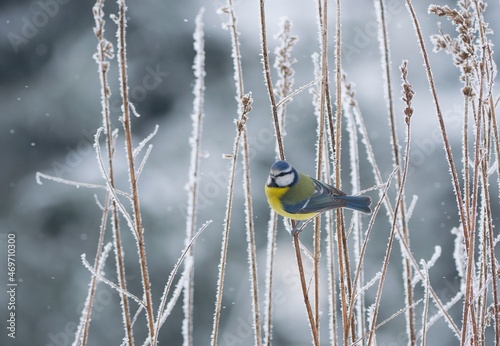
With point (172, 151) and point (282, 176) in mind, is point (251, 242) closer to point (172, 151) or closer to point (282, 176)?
point (282, 176)

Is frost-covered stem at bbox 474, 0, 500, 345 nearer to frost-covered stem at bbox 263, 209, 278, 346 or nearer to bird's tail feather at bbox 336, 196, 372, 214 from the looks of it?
bird's tail feather at bbox 336, 196, 372, 214

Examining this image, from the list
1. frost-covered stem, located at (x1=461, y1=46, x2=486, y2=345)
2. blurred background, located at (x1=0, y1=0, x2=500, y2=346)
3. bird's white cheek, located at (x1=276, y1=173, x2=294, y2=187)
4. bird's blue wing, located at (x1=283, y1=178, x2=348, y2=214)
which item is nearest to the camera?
frost-covered stem, located at (x1=461, y1=46, x2=486, y2=345)

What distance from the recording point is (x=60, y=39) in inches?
292

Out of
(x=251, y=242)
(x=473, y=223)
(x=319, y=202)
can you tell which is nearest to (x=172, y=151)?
(x=251, y=242)

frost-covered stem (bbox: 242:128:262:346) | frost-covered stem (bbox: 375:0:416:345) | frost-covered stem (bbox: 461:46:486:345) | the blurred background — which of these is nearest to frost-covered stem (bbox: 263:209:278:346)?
frost-covered stem (bbox: 242:128:262:346)

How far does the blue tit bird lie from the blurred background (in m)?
3.75

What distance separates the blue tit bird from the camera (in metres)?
1.14

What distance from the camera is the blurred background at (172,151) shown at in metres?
5.79

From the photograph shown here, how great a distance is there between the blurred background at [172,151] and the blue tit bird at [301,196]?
12.3ft

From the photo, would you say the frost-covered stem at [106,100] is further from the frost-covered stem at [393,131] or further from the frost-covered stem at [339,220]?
the frost-covered stem at [393,131]

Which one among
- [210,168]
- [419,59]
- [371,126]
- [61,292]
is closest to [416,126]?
[371,126]

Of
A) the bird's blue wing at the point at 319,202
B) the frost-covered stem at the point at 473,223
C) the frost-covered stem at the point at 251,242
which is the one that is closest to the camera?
the frost-covered stem at the point at 473,223

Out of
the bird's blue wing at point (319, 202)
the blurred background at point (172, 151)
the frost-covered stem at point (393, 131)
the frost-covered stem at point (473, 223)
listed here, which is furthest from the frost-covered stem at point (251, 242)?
the blurred background at point (172, 151)

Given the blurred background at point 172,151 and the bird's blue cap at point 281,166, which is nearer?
the bird's blue cap at point 281,166
